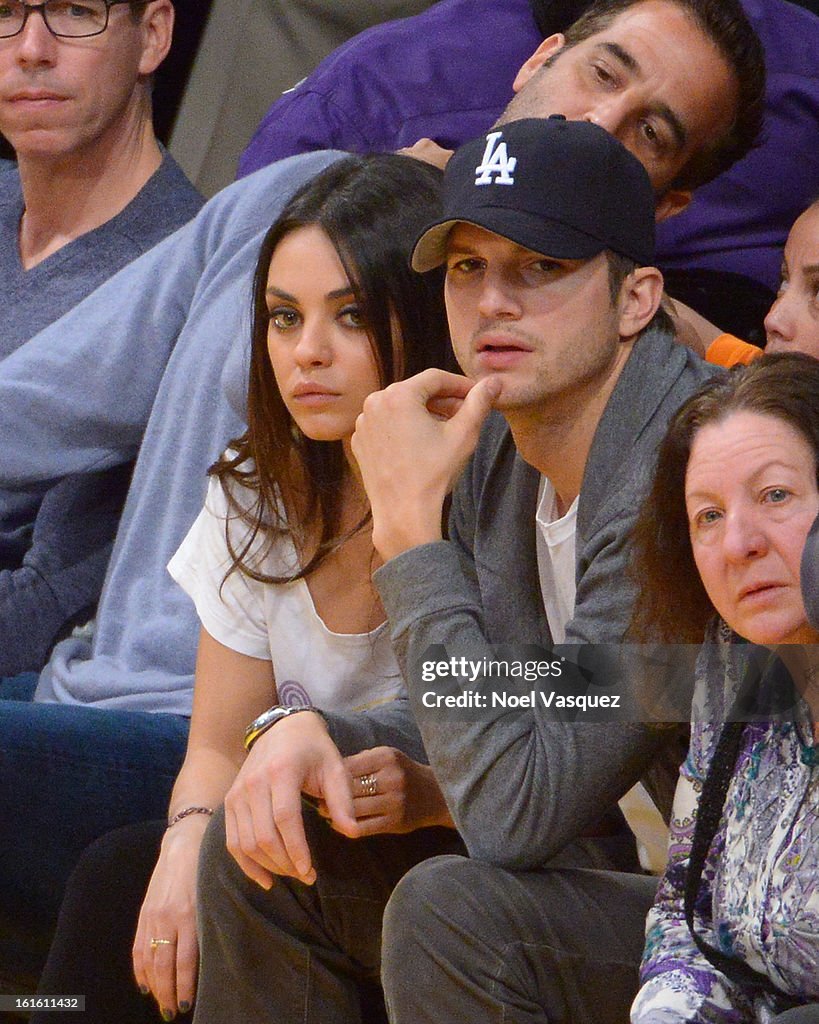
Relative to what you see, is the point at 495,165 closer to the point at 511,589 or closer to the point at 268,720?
the point at 511,589

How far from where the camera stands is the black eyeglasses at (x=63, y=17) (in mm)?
1991

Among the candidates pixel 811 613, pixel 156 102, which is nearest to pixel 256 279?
pixel 811 613

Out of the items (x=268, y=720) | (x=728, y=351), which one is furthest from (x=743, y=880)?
(x=728, y=351)

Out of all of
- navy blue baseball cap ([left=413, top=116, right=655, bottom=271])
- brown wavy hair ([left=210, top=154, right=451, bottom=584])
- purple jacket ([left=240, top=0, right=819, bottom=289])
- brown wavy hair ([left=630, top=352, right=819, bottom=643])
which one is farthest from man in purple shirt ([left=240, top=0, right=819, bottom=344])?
brown wavy hair ([left=630, top=352, right=819, bottom=643])

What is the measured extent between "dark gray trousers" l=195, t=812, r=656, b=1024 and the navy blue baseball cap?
44 cm

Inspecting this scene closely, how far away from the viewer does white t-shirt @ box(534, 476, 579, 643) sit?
122 centimetres

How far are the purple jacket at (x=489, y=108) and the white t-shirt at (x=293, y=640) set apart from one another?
2.24ft

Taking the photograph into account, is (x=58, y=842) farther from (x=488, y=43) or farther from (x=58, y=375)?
(x=488, y=43)

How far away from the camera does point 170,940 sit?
4.27ft

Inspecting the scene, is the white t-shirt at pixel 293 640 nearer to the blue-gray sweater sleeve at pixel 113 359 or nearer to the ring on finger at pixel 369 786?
the ring on finger at pixel 369 786

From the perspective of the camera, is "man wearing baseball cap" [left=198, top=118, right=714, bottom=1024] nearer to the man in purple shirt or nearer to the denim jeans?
the denim jeans

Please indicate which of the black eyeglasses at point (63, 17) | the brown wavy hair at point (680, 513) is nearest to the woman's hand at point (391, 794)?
the brown wavy hair at point (680, 513)

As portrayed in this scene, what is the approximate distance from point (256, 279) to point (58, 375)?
0.39 meters

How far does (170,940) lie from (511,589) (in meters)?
0.40
